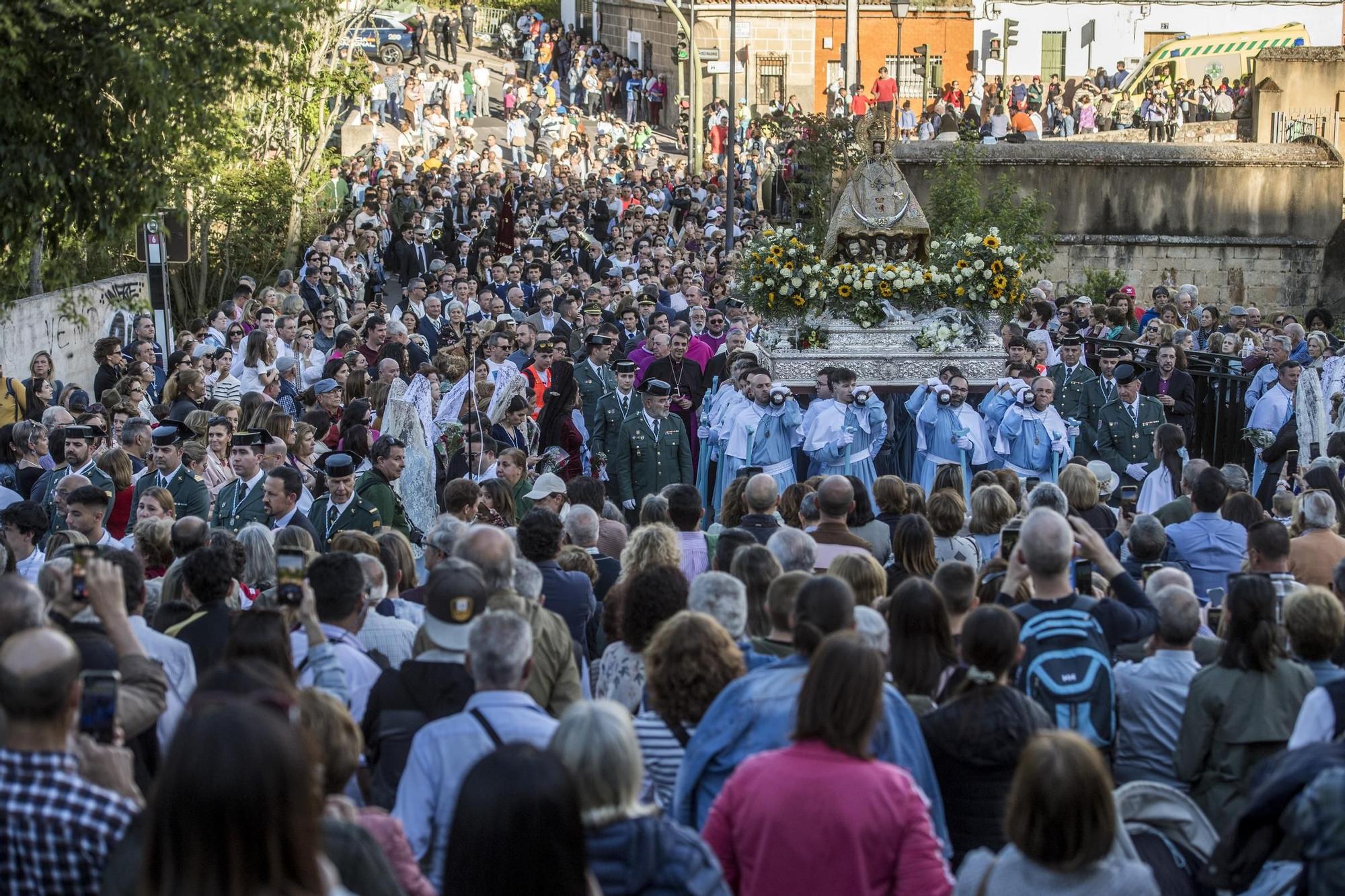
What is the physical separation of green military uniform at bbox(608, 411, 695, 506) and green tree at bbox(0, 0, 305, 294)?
5.18 meters

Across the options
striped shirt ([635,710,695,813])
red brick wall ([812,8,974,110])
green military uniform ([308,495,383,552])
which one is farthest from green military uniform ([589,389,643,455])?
red brick wall ([812,8,974,110])

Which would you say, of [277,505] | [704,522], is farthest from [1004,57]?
[277,505]

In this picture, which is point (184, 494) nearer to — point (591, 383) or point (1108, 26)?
point (591, 383)

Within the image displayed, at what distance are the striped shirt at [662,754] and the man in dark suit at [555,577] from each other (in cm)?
184

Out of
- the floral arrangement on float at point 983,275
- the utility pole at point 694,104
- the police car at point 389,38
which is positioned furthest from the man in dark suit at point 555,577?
the police car at point 389,38

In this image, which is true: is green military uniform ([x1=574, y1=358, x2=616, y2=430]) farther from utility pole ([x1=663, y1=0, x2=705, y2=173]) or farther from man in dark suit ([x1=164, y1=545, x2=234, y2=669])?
utility pole ([x1=663, y1=0, x2=705, y2=173])

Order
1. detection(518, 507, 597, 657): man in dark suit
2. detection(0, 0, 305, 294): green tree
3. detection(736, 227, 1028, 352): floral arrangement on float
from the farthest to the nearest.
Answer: detection(736, 227, 1028, 352): floral arrangement on float < detection(0, 0, 305, 294): green tree < detection(518, 507, 597, 657): man in dark suit

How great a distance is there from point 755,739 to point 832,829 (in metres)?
0.66

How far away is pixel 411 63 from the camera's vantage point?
131 ft

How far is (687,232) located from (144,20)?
22.4m

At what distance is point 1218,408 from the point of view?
1628 cm

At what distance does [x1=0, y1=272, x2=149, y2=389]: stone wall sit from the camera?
17609mm

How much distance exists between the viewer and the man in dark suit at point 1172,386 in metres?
14.9

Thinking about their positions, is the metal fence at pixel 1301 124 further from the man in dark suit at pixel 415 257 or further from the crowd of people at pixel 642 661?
the crowd of people at pixel 642 661
